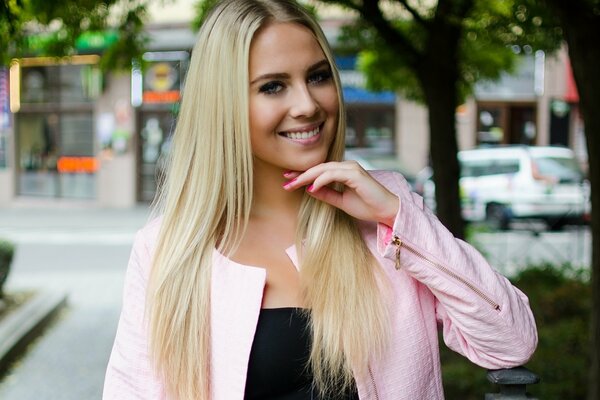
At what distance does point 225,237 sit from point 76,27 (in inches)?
185

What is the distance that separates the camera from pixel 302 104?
2.00 metres

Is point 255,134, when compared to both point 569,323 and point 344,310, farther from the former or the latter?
point 569,323

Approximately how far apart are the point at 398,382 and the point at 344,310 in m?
0.22

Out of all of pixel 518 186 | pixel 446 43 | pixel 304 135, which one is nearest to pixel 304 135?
pixel 304 135

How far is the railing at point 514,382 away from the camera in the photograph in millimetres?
1865

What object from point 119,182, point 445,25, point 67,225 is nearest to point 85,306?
point 445,25

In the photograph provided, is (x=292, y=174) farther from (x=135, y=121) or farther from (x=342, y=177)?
(x=135, y=121)

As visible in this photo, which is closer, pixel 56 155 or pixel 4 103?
pixel 4 103

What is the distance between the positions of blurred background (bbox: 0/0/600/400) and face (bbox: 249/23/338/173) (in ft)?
2.07

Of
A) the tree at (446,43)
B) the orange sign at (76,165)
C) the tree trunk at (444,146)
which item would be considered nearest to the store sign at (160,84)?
the orange sign at (76,165)

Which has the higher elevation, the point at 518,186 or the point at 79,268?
the point at 518,186

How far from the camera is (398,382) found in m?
1.98

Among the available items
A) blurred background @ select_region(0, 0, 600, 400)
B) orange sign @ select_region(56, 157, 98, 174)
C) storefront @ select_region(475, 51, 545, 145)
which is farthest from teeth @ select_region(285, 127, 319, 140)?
orange sign @ select_region(56, 157, 98, 174)

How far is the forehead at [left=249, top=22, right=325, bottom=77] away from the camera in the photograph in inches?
79.2
